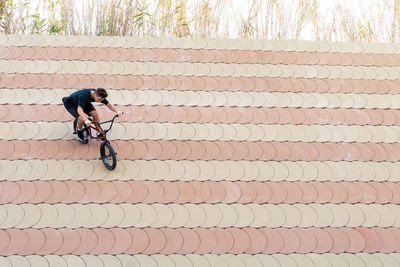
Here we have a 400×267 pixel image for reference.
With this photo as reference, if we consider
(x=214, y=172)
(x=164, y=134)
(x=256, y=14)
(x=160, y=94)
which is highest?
(x=256, y=14)

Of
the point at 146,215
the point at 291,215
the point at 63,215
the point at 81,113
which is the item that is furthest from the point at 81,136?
the point at 291,215

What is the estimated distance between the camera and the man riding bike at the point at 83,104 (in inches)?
268

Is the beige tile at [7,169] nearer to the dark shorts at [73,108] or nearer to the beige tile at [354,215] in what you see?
the dark shorts at [73,108]

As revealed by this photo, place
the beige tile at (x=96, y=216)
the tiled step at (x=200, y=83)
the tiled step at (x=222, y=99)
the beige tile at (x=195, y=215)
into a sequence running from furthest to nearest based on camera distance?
the tiled step at (x=200, y=83) → the tiled step at (x=222, y=99) → the beige tile at (x=195, y=215) → the beige tile at (x=96, y=216)

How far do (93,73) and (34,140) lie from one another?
1.70 metres

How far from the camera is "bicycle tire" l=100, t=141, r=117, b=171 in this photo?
262 inches

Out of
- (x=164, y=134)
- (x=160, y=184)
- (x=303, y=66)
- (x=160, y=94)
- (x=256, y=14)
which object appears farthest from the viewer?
(x=256, y=14)

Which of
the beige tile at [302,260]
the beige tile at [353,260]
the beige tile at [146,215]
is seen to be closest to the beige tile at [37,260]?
the beige tile at [146,215]

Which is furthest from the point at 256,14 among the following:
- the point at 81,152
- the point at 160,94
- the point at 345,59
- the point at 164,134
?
the point at 81,152

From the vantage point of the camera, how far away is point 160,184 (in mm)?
6695

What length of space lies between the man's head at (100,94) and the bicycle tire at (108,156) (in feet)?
1.94

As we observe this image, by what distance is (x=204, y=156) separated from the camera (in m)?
7.14

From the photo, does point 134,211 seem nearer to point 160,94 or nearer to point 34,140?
point 34,140

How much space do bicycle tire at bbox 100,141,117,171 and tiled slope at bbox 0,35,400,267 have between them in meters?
0.12
